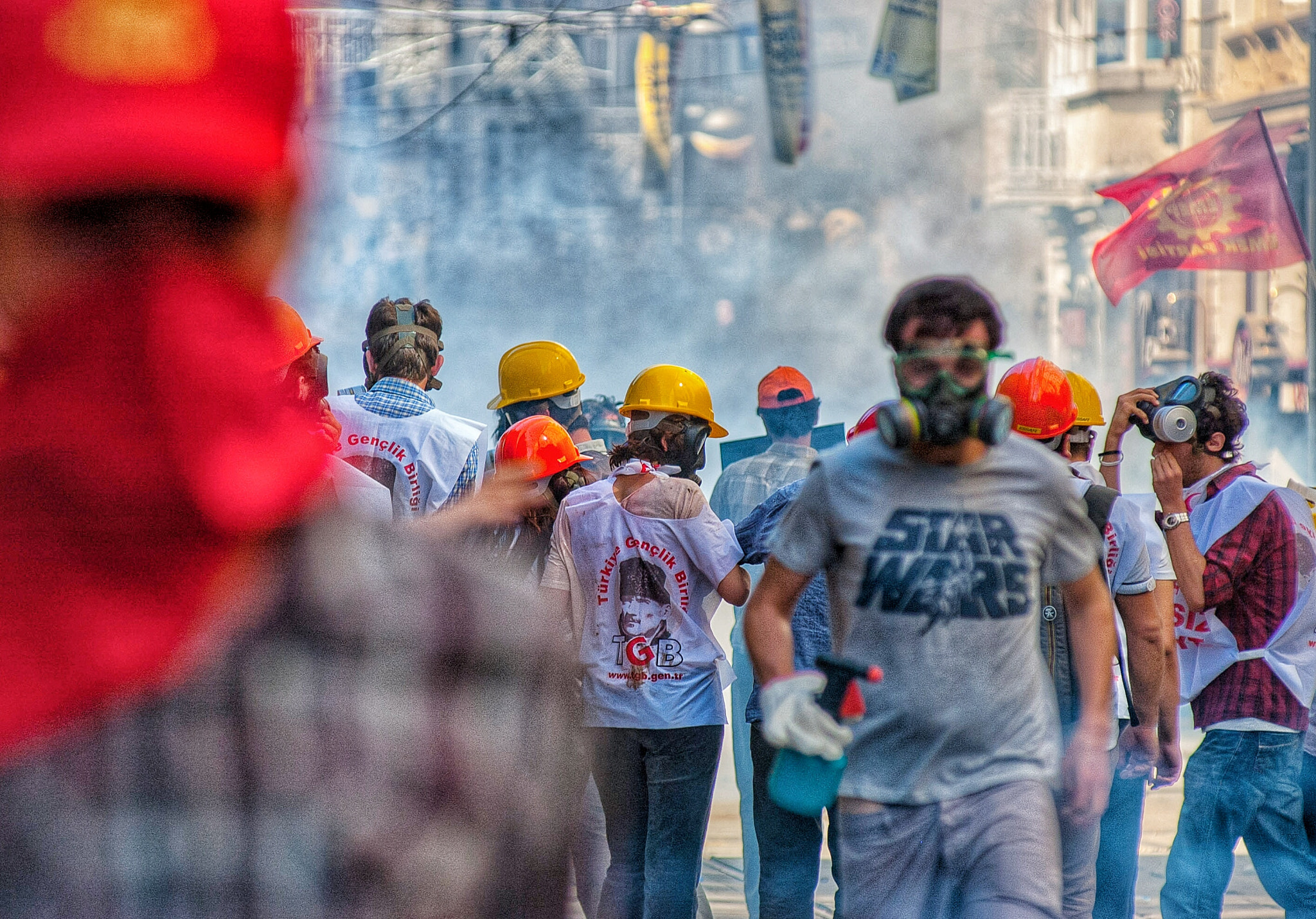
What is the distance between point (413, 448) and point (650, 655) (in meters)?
0.94

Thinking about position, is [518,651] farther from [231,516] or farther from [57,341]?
[57,341]

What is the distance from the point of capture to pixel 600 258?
2875 centimetres

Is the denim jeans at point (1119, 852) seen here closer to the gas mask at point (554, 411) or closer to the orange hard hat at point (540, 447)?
the orange hard hat at point (540, 447)

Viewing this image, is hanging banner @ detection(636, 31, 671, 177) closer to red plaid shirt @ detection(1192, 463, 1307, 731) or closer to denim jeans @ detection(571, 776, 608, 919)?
red plaid shirt @ detection(1192, 463, 1307, 731)

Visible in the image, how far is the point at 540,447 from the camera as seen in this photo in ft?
14.8

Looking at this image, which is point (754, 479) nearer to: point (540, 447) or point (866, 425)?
point (866, 425)

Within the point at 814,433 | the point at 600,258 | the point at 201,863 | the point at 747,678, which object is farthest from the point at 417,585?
the point at 600,258

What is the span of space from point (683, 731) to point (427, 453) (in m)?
1.12

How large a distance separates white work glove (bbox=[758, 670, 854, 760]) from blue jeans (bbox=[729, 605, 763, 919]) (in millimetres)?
2106

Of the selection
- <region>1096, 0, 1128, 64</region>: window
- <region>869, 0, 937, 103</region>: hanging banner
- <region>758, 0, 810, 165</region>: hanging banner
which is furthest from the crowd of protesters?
<region>1096, 0, 1128, 64</region>: window

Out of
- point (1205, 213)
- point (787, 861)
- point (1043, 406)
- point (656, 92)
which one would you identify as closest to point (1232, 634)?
point (1043, 406)

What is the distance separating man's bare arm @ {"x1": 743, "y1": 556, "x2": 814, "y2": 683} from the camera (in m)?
2.85

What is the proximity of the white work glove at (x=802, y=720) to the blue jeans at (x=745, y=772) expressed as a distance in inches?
82.9

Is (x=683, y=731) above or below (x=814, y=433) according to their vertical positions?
below
